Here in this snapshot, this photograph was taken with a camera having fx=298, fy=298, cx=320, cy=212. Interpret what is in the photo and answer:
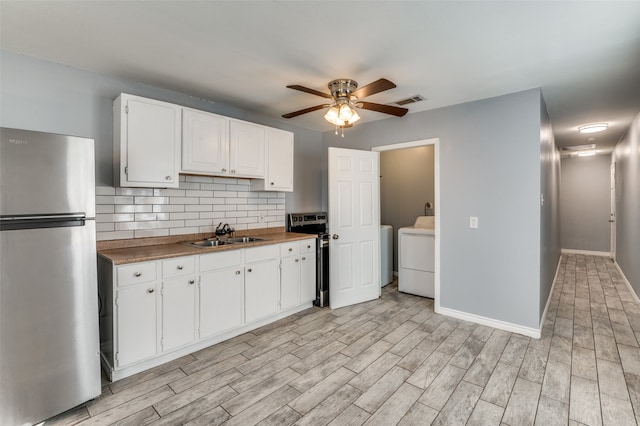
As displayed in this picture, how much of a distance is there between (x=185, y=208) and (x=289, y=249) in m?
1.23

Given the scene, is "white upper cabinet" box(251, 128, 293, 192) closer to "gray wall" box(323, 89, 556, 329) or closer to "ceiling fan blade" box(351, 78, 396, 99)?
"ceiling fan blade" box(351, 78, 396, 99)

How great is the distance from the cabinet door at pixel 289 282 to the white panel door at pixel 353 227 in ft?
1.56

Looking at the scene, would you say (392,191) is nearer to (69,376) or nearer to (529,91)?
(529,91)

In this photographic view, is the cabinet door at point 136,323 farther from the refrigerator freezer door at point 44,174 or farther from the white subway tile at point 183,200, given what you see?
the white subway tile at point 183,200

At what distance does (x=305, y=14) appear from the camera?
72.3 inches

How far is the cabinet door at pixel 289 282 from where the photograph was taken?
342 centimetres

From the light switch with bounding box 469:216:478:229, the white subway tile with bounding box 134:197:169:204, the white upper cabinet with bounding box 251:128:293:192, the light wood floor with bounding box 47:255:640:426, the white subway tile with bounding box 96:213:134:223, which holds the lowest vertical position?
the light wood floor with bounding box 47:255:640:426

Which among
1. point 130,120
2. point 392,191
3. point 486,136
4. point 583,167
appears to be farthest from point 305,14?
point 583,167

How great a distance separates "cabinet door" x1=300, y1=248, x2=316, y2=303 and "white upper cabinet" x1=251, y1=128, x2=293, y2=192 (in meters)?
0.82

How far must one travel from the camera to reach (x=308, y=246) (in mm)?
3758

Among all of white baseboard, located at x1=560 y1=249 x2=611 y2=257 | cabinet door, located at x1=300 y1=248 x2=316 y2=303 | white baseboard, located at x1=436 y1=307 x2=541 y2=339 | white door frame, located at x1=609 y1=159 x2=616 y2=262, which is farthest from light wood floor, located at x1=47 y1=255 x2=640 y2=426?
white baseboard, located at x1=560 y1=249 x2=611 y2=257

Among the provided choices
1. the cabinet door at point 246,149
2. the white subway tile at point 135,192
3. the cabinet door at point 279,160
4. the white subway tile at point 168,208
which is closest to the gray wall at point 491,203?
the cabinet door at point 279,160

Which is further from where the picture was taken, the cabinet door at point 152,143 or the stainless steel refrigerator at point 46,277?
the cabinet door at point 152,143

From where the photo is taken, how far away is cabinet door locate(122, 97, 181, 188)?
2582 mm
